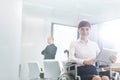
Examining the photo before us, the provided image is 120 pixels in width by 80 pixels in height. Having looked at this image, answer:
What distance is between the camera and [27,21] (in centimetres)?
324

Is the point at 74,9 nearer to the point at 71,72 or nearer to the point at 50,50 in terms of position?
the point at 50,50

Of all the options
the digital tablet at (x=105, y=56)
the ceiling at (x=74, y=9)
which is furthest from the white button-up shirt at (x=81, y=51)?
the ceiling at (x=74, y=9)

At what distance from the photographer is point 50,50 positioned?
3090 mm

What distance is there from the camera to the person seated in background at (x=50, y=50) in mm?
3000

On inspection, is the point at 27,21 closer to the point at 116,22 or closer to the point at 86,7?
the point at 86,7

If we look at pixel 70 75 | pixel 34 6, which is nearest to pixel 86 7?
pixel 34 6

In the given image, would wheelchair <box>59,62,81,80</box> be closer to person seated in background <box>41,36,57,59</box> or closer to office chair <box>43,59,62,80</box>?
office chair <box>43,59,62,80</box>

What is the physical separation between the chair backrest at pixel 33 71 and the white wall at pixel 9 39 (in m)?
1.45

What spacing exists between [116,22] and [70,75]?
1.44 meters

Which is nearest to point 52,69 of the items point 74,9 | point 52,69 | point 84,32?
point 52,69

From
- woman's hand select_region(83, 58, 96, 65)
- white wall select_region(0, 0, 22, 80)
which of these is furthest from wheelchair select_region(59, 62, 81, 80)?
white wall select_region(0, 0, 22, 80)

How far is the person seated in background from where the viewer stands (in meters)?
3.00

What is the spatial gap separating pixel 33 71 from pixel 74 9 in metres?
1.20

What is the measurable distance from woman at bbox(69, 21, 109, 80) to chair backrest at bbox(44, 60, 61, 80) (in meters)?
0.40
